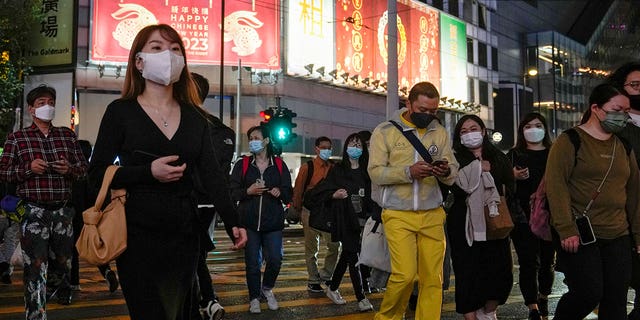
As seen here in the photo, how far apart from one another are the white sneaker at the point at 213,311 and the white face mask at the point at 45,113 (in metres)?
2.04

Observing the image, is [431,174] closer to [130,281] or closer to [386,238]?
[386,238]

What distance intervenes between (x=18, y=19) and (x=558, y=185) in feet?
85.6

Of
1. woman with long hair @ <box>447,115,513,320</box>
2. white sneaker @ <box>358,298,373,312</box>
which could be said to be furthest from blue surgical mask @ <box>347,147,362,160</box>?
A: woman with long hair @ <box>447,115,513,320</box>

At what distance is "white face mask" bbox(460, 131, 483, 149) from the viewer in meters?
6.18

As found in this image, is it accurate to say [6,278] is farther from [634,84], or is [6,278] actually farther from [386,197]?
[634,84]

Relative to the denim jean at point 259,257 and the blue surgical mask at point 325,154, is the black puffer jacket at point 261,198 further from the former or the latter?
the blue surgical mask at point 325,154

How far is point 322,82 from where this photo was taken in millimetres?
41094

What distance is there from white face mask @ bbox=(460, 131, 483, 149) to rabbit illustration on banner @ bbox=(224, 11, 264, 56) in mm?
31998

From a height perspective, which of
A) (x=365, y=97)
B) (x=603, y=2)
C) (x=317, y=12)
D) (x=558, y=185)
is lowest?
(x=558, y=185)

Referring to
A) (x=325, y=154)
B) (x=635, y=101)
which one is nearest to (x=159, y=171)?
(x=635, y=101)

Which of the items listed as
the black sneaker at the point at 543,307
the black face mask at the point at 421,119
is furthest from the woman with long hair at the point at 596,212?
the black sneaker at the point at 543,307

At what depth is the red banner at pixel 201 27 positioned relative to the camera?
35875 millimetres

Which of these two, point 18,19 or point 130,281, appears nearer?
point 130,281

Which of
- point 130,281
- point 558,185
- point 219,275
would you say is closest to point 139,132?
point 130,281
